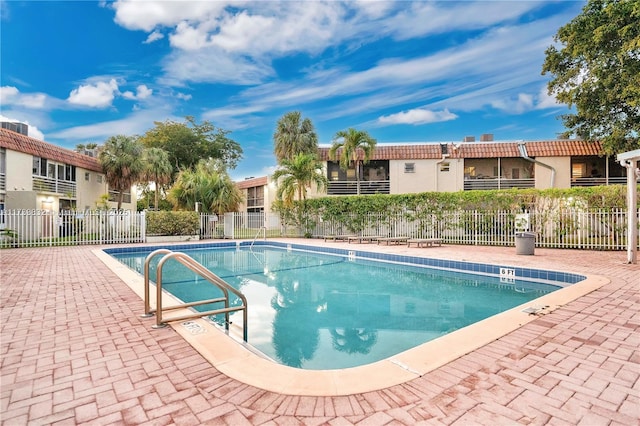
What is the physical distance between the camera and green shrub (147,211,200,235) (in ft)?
56.6

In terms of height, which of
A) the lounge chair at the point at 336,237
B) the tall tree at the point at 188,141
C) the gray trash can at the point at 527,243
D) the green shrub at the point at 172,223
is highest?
the tall tree at the point at 188,141

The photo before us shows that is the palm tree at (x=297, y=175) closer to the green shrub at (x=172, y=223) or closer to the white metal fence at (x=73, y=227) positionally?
the green shrub at (x=172, y=223)

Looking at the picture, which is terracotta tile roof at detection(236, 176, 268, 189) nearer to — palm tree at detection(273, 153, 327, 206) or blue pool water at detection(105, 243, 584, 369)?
palm tree at detection(273, 153, 327, 206)

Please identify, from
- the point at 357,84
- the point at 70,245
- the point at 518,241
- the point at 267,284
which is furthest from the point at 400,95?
the point at 70,245

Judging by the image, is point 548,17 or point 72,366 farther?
point 548,17

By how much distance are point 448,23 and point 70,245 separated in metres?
20.1

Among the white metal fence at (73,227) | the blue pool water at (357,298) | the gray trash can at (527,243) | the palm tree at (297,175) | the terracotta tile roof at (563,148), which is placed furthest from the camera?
the terracotta tile roof at (563,148)

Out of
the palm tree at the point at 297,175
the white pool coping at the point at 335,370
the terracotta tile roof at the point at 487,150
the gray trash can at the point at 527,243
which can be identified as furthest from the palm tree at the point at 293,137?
the white pool coping at the point at 335,370

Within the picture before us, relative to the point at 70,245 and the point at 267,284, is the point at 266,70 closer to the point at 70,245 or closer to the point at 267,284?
the point at 70,245

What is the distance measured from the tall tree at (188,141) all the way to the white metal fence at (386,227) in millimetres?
17687

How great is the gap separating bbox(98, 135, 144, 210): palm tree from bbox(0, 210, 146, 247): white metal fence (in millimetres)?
6462

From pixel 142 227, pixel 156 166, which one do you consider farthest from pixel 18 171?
pixel 156 166

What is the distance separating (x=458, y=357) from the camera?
9.37 ft

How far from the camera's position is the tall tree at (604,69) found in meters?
14.3
